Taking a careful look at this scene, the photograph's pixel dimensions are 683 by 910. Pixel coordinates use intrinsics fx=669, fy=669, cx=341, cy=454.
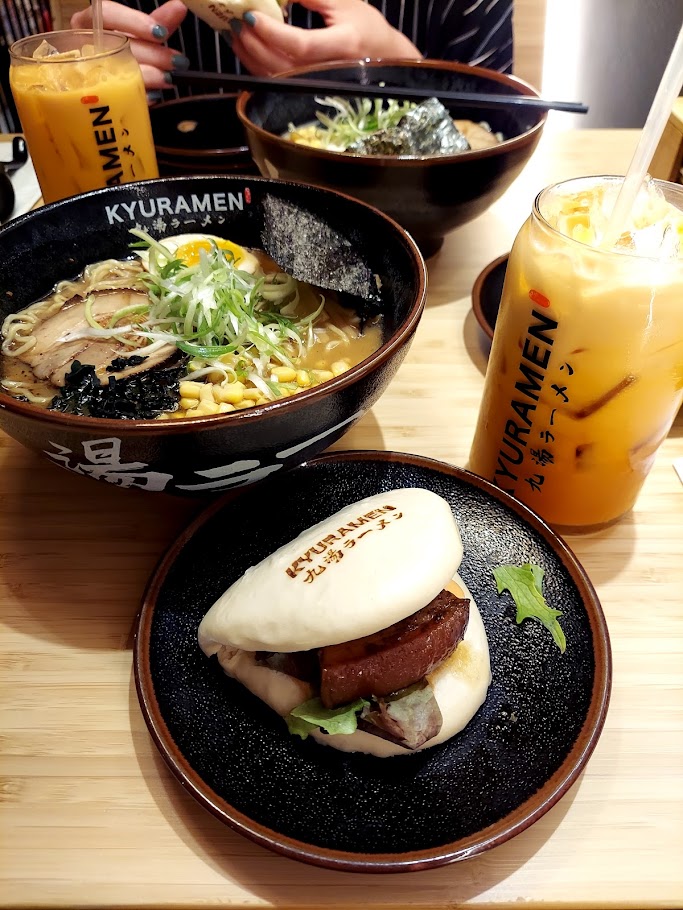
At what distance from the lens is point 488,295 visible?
1.57 meters

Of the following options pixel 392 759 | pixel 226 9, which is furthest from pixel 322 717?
pixel 226 9

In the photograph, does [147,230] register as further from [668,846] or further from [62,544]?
[668,846]

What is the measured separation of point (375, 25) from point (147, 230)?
5.72 feet

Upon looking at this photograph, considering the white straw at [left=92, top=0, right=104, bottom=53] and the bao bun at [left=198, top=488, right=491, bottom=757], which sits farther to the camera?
the white straw at [left=92, top=0, right=104, bottom=53]

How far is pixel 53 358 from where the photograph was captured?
1207mm

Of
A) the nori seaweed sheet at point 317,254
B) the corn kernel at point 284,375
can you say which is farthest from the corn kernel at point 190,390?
the nori seaweed sheet at point 317,254

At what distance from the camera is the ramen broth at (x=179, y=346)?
116cm

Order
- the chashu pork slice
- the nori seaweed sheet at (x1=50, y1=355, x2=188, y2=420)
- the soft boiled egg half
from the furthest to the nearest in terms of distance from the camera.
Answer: the soft boiled egg half
the chashu pork slice
the nori seaweed sheet at (x1=50, y1=355, x2=188, y2=420)

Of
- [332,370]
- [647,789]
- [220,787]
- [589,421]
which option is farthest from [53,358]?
[647,789]

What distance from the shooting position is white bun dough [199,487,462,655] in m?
0.78

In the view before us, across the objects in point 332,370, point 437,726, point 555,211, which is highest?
point 555,211

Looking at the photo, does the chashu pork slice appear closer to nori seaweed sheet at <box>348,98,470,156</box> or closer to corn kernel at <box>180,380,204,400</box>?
corn kernel at <box>180,380,204,400</box>

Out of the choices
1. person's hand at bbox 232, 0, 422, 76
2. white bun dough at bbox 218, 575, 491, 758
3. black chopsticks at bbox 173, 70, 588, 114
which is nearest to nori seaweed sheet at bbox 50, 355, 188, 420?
white bun dough at bbox 218, 575, 491, 758

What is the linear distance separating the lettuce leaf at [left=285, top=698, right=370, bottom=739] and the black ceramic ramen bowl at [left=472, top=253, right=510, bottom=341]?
89 cm
